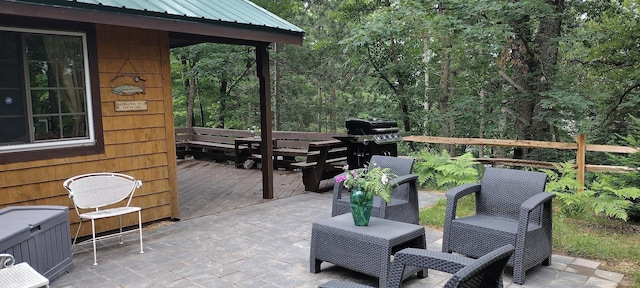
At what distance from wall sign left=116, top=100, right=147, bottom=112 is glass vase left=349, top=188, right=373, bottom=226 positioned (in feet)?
8.80

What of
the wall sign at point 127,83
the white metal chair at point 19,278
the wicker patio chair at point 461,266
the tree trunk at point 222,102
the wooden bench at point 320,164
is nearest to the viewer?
the wicker patio chair at point 461,266

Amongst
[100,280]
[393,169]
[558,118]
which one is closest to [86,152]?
[100,280]

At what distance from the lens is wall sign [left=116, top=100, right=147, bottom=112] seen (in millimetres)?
4375

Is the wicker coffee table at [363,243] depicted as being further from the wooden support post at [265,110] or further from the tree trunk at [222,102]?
the tree trunk at [222,102]

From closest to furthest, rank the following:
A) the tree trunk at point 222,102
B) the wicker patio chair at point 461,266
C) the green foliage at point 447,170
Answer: the wicker patio chair at point 461,266
the green foliage at point 447,170
the tree trunk at point 222,102

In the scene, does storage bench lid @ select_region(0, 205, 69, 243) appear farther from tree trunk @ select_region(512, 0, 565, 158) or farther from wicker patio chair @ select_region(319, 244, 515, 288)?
tree trunk @ select_region(512, 0, 565, 158)

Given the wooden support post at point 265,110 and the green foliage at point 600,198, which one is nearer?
the green foliage at point 600,198

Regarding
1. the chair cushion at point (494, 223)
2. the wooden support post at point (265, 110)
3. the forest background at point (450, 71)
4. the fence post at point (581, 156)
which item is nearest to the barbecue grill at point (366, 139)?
the wooden support post at point (265, 110)

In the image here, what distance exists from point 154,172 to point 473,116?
24.4 feet

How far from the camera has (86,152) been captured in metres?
4.17

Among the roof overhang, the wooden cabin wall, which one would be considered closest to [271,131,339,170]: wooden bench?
the roof overhang

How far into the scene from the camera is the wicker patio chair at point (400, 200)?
382 centimetres

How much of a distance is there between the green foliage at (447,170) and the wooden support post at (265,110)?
211 cm

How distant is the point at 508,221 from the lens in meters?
3.30
